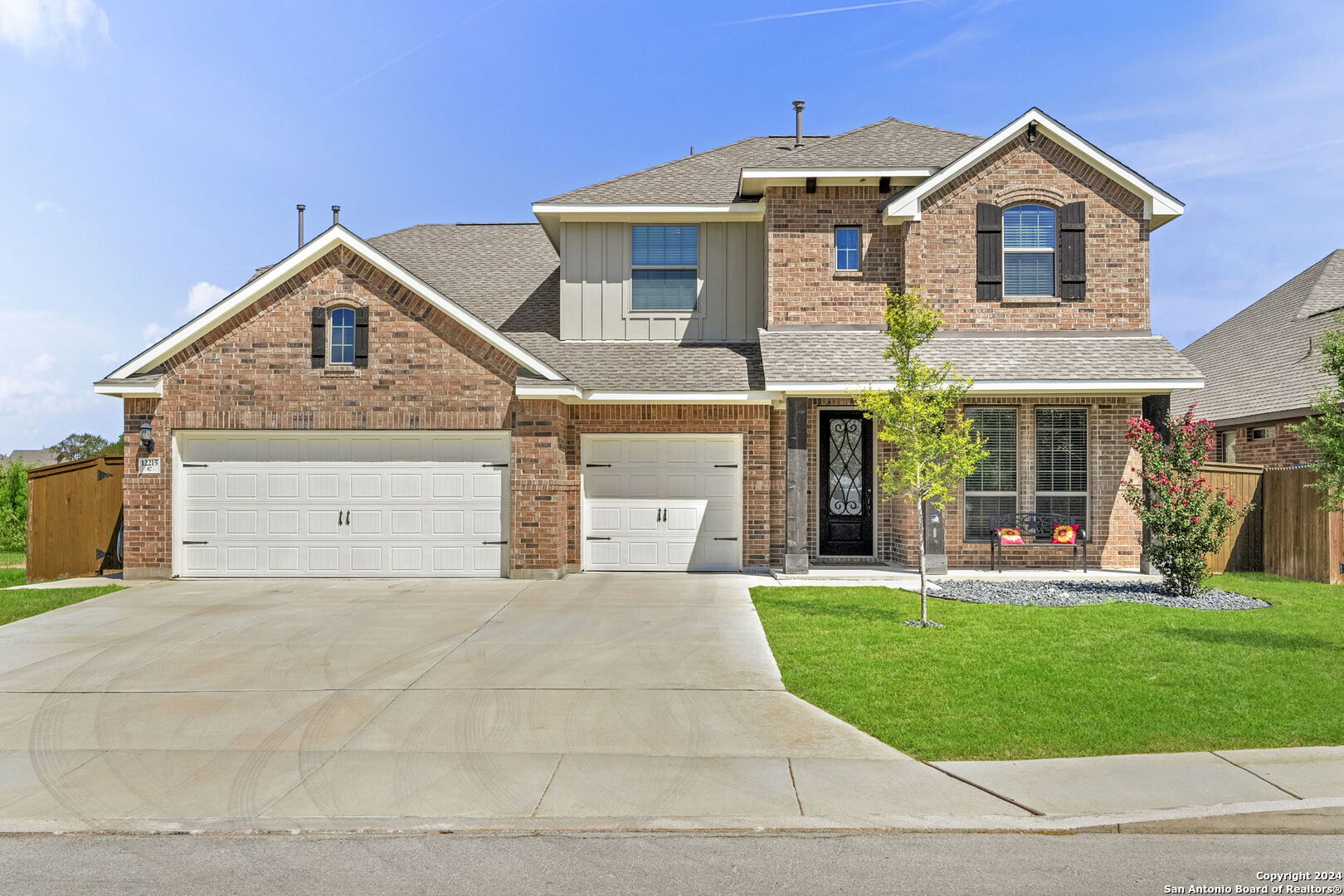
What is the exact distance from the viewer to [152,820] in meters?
5.07

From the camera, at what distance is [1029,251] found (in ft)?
49.5

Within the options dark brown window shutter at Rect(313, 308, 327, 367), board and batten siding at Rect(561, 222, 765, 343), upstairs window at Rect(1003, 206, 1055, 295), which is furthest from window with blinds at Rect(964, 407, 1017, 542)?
dark brown window shutter at Rect(313, 308, 327, 367)

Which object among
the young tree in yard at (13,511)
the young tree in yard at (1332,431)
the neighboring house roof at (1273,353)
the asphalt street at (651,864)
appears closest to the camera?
the asphalt street at (651,864)

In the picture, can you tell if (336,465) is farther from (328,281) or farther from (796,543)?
(796,543)

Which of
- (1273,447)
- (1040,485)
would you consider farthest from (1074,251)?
(1273,447)

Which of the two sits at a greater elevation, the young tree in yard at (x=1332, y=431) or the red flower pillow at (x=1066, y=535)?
the young tree in yard at (x=1332, y=431)

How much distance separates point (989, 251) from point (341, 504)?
38.4 ft

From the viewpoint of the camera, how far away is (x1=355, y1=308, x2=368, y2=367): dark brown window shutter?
555 inches

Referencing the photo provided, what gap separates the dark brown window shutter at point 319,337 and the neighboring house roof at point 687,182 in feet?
14.7

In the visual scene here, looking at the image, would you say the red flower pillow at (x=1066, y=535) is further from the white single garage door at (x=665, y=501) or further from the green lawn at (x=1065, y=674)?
the white single garage door at (x=665, y=501)

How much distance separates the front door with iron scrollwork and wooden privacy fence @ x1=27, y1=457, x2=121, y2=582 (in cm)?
1239

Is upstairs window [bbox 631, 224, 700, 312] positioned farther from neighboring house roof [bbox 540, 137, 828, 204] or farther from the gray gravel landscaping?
the gray gravel landscaping

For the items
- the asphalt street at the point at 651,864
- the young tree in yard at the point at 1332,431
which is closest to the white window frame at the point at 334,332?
the asphalt street at the point at 651,864

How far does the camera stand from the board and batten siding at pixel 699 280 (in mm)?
16281
